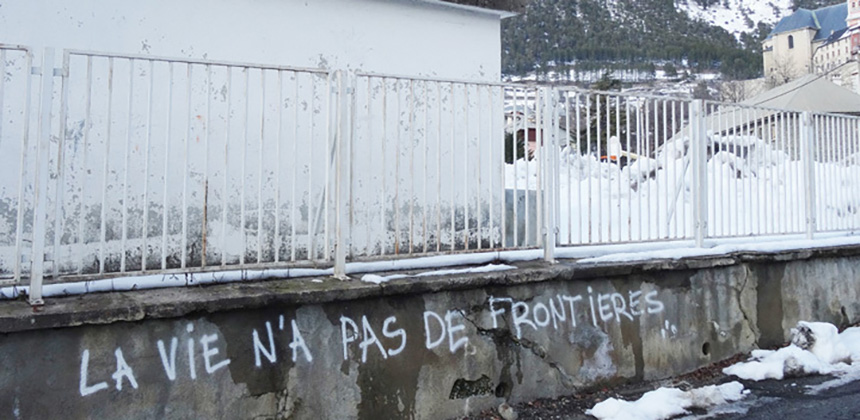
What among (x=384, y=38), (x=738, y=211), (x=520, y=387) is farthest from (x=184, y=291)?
(x=738, y=211)

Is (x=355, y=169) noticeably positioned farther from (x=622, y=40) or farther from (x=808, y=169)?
(x=622, y=40)

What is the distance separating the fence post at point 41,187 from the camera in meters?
3.38

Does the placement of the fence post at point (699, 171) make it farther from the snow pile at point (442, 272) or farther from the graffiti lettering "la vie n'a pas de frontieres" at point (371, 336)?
the snow pile at point (442, 272)

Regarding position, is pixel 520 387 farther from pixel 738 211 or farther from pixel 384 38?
pixel 384 38

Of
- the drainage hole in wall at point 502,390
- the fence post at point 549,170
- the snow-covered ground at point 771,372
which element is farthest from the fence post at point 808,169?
the drainage hole in wall at point 502,390

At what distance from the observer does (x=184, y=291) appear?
12.4 feet

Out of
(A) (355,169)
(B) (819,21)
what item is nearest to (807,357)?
(A) (355,169)

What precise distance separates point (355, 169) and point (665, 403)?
2904 millimetres

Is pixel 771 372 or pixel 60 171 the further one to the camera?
pixel 771 372

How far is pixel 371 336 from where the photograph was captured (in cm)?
404

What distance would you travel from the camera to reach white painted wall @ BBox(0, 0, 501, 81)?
5.16 metres

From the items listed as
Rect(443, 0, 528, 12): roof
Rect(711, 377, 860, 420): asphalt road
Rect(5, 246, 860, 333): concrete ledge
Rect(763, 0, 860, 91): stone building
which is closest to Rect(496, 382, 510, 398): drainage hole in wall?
Rect(5, 246, 860, 333): concrete ledge

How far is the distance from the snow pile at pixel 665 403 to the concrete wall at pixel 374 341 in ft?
1.22

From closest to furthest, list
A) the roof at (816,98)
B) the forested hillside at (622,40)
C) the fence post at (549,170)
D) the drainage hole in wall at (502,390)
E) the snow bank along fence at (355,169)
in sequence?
the snow bank along fence at (355,169)
the drainage hole in wall at (502,390)
the fence post at (549,170)
the roof at (816,98)
the forested hillside at (622,40)
